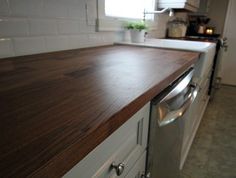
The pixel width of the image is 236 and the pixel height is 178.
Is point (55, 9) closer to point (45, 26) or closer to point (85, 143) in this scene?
point (45, 26)

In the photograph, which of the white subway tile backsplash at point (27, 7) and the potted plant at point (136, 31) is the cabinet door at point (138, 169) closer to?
the white subway tile backsplash at point (27, 7)

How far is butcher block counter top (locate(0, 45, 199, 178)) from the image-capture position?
0.26m

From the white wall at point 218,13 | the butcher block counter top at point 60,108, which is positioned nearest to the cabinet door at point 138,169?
the butcher block counter top at point 60,108

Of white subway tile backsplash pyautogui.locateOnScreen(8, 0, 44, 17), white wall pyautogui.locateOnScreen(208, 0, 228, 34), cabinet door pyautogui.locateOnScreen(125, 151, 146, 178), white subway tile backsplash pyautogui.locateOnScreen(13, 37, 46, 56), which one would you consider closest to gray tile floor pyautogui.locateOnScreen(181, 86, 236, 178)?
cabinet door pyautogui.locateOnScreen(125, 151, 146, 178)

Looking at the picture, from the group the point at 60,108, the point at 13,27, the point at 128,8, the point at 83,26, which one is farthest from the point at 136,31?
the point at 60,108

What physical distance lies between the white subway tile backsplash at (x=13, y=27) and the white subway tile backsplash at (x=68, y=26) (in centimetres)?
20

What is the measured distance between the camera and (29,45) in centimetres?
90

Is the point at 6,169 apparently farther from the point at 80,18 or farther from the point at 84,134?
the point at 80,18

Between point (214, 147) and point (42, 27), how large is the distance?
1.68 metres

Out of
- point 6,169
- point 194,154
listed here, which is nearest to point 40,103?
point 6,169

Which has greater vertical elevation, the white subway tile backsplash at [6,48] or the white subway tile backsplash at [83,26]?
the white subway tile backsplash at [83,26]

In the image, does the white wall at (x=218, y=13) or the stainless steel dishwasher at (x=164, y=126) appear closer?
the stainless steel dishwasher at (x=164, y=126)

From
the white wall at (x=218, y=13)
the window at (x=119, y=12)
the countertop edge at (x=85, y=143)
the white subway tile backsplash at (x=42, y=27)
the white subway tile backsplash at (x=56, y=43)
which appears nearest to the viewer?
the countertop edge at (x=85, y=143)

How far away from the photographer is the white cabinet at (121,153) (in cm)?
36
